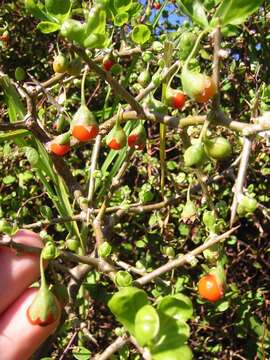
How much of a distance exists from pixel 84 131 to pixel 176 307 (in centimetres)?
32

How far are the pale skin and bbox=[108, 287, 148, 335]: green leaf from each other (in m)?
0.32

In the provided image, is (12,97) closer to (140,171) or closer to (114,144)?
(114,144)

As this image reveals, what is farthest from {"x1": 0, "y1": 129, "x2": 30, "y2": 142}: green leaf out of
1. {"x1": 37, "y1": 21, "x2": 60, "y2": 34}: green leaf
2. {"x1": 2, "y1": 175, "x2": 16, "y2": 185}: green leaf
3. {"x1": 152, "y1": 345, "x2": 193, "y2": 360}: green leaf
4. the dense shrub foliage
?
{"x1": 2, "y1": 175, "x2": 16, "y2": 185}: green leaf

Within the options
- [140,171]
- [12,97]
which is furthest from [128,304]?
[140,171]

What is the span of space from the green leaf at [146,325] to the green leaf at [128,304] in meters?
0.02

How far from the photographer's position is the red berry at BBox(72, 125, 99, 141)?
0.80 meters

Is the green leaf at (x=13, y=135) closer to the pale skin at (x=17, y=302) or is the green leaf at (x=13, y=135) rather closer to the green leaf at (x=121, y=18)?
the pale skin at (x=17, y=302)

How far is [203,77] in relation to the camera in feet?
2.12

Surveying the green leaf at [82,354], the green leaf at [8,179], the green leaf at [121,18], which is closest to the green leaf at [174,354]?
Answer: the green leaf at [121,18]

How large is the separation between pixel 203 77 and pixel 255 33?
139 centimetres

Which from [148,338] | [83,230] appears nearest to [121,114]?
[83,230]

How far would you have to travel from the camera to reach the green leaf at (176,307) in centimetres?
59

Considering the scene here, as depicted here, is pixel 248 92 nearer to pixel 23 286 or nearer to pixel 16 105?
pixel 16 105

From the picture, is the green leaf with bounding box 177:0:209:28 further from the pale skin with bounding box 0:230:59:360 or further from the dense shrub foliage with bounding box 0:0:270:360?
the pale skin with bounding box 0:230:59:360
